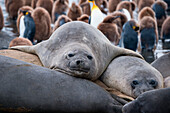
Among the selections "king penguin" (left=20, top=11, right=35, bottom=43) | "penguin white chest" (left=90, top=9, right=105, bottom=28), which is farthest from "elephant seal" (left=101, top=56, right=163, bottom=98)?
"king penguin" (left=20, top=11, right=35, bottom=43)

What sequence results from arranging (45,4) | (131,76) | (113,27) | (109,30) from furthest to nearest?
(45,4)
(113,27)
(109,30)
(131,76)

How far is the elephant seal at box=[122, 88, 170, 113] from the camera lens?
2.06 metres

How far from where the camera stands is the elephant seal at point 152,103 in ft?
6.74

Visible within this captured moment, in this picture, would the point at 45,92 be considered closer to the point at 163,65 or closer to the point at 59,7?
the point at 163,65

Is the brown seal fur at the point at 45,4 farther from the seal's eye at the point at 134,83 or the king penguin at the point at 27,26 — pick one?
the seal's eye at the point at 134,83

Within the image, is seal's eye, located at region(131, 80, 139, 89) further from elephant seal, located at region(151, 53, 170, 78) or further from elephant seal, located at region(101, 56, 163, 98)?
elephant seal, located at region(151, 53, 170, 78)

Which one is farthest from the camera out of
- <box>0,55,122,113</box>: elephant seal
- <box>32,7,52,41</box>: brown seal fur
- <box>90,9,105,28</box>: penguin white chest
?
<box>32,7,52,41</box>: brown seal fur

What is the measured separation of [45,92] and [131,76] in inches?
37.1

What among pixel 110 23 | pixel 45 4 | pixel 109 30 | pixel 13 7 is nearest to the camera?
pixel 109 30

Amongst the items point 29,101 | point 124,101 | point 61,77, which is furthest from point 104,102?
point 29,101

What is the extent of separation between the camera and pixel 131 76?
308cm

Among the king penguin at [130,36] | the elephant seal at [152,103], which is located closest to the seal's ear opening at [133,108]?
the elephant seal at [152,103]

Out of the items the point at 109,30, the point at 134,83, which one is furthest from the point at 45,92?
the point at 109,30

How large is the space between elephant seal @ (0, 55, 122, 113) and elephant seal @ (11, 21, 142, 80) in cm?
12
